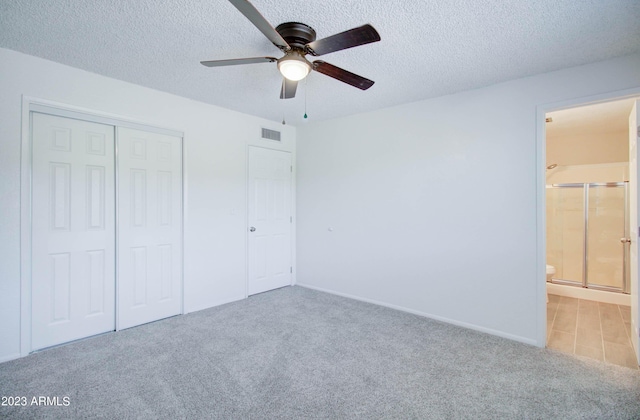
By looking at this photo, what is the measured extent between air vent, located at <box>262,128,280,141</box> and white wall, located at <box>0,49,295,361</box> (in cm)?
7

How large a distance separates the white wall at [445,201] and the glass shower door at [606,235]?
2.58 meters

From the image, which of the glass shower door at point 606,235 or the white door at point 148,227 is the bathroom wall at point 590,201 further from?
the white door at point 148,227

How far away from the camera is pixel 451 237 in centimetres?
324

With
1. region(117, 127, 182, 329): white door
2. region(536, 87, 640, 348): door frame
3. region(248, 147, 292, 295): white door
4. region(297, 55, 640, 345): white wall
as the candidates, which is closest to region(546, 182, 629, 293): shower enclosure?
region(536, 87, 640, 348): door frame

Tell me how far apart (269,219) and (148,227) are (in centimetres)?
162

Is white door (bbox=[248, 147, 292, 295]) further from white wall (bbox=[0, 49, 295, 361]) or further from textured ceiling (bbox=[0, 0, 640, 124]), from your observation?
textured ceiling (bbox=[0, 0, 640, 124])

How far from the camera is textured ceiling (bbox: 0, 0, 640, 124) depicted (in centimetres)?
182

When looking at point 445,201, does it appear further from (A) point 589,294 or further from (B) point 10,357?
(B) point 10,357

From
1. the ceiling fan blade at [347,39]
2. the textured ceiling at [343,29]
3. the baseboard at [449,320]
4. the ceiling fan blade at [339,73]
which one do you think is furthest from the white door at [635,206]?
the ceiling fan blade at [347,39]

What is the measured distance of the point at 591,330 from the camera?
307 centimetres

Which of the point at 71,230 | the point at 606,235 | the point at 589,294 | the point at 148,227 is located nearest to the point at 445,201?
the point at 589,294

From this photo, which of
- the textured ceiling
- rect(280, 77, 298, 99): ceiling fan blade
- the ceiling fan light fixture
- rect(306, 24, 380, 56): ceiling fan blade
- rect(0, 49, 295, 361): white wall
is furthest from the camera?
rect(0, 49, 295, 361): white wall

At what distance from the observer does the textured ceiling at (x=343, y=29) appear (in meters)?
1.82

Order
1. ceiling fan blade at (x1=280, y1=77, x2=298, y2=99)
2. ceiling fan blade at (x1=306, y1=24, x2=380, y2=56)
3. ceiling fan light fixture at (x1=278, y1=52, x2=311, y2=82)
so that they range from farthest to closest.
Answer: ceiling fan blade at (x1=280, y1=77, x2=298, y2=99) → ceiling fan light fixture at (x1=278, y1=52, x2=311, y2=82) → ceiling fan blade at (x1=306, y1=24, x2=380, y2=56)
